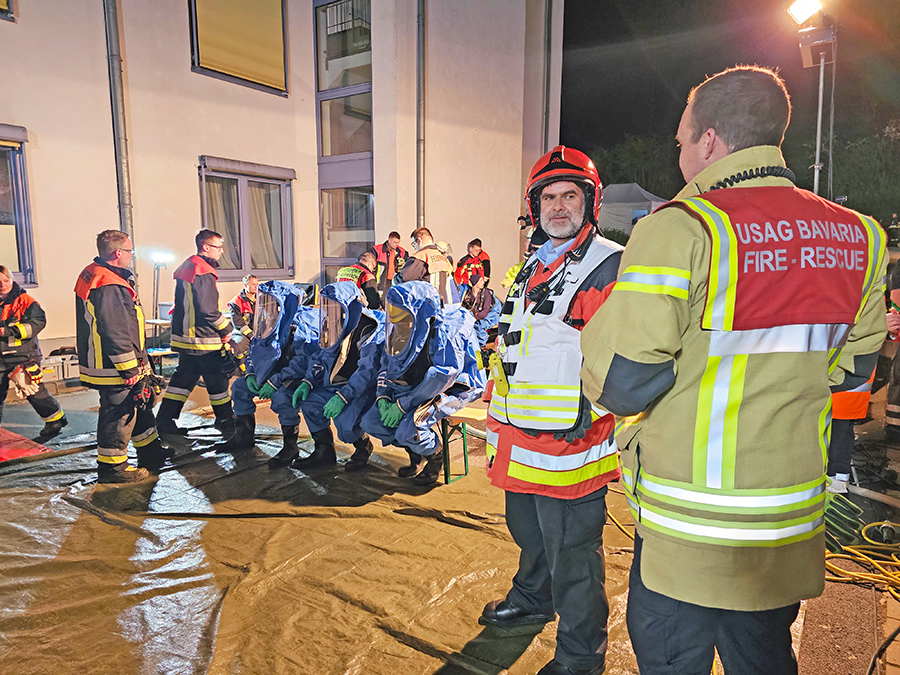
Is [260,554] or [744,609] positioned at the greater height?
[744,609]

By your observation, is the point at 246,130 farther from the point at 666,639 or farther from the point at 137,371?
the point at 666,639

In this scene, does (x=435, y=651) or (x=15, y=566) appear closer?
(x=435, y=651)

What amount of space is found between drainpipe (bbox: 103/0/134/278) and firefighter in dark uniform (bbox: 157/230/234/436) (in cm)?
412

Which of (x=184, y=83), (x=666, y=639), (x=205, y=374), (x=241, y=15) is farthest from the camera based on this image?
(x=241, y=15)

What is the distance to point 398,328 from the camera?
4.43 meters

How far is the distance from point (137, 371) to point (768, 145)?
494 cm

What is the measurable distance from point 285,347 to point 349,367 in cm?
65

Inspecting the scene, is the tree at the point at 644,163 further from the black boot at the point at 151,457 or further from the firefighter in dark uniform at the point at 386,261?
the black boot at the point at 151,457

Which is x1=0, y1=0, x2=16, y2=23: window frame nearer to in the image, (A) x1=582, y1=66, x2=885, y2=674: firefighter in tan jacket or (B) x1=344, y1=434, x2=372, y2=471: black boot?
(B) x1=344, y1=434, x2=372, y2=471: black boot

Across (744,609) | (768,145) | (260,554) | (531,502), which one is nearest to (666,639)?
(744,609)

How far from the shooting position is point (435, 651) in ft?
9.02

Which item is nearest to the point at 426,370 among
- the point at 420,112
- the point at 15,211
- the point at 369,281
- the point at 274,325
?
the point at 274,325

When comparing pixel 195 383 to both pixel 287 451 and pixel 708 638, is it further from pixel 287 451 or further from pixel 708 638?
pixel 708 638

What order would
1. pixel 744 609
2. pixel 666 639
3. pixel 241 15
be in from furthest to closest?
pixel 241 15 < pixel 666 639 < pixel 744 609
